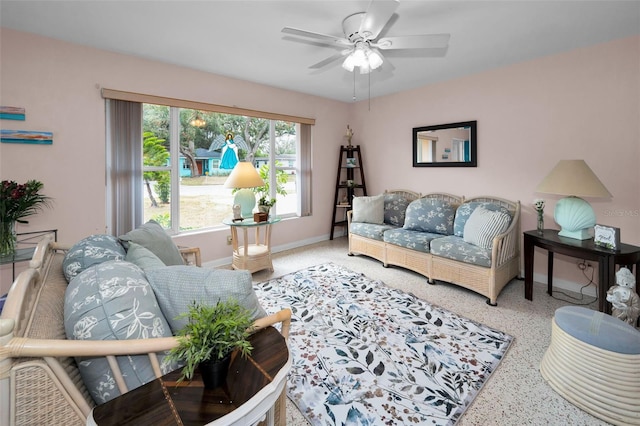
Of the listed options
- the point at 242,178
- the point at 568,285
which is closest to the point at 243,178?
the point at 242,178

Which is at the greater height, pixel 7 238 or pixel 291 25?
pixel 291 25

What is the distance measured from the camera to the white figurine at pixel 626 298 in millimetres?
1989

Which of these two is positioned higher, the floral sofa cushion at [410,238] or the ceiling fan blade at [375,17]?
the ceiling fan blade at [375,17]

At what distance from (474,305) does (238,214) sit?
9.39 ft

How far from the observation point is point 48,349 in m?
0.77

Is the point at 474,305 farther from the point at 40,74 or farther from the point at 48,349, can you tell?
the point at 40,74

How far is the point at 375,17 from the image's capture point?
6.39ft

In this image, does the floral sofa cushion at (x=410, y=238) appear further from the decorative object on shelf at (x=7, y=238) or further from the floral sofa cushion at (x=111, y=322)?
the decorative object on shelf at (x=7, y=238)

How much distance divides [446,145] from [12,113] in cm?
487

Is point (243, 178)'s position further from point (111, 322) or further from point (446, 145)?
point (446, 145)

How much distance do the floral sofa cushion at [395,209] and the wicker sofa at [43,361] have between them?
3.89m

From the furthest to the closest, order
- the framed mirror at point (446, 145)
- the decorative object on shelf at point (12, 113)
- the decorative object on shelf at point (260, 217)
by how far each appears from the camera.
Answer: the framed mirror at point (446, 145) < the decorative object on shelf at point (260, 217) < the decorative object on shelf at point (12, 113)

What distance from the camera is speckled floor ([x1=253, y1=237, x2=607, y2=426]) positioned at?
5.12 ft

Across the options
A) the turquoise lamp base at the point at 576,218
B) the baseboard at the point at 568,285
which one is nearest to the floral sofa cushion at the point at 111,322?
the turquoise lamp base at the point at 576,218
